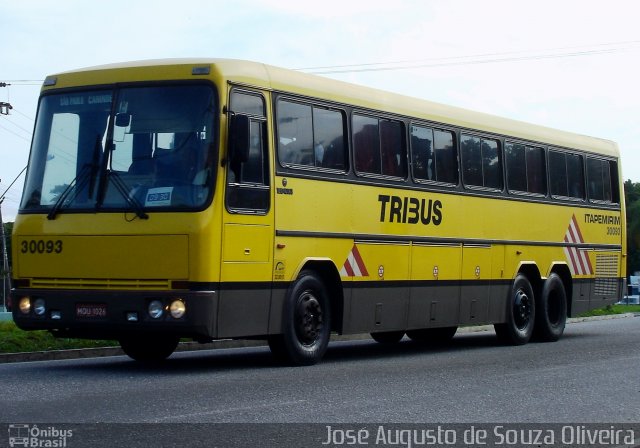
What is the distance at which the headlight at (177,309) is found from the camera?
44.0 feet

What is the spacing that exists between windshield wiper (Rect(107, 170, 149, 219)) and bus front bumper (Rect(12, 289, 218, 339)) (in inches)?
34.0

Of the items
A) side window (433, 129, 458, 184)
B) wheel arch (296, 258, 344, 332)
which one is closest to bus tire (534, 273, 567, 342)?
side window (433, 129, 458, 184)

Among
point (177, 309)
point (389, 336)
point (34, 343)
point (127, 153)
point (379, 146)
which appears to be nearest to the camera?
point (177, 309)

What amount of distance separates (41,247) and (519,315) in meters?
9.03

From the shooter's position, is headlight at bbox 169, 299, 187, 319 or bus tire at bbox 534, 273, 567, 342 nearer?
headlight at bbox 169, 299, 187, 319

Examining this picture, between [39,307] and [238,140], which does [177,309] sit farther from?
[238,140]

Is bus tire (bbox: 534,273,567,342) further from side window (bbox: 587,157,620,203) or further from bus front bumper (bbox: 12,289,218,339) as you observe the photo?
bus front bumper (bbox: 12,289,218,339)

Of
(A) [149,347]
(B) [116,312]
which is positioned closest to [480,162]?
(A) [149,347]

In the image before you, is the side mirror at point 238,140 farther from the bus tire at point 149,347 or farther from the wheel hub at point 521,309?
the wheel hub at point 521,309

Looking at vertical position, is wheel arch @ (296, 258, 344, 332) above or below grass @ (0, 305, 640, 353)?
above

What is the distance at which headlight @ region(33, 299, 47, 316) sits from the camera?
46.2 ft

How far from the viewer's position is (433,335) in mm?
21938

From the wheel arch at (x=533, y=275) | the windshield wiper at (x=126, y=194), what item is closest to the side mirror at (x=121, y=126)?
the windshield wiper at (x=126, y=194)

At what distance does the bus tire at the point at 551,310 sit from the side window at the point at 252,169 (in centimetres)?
819
